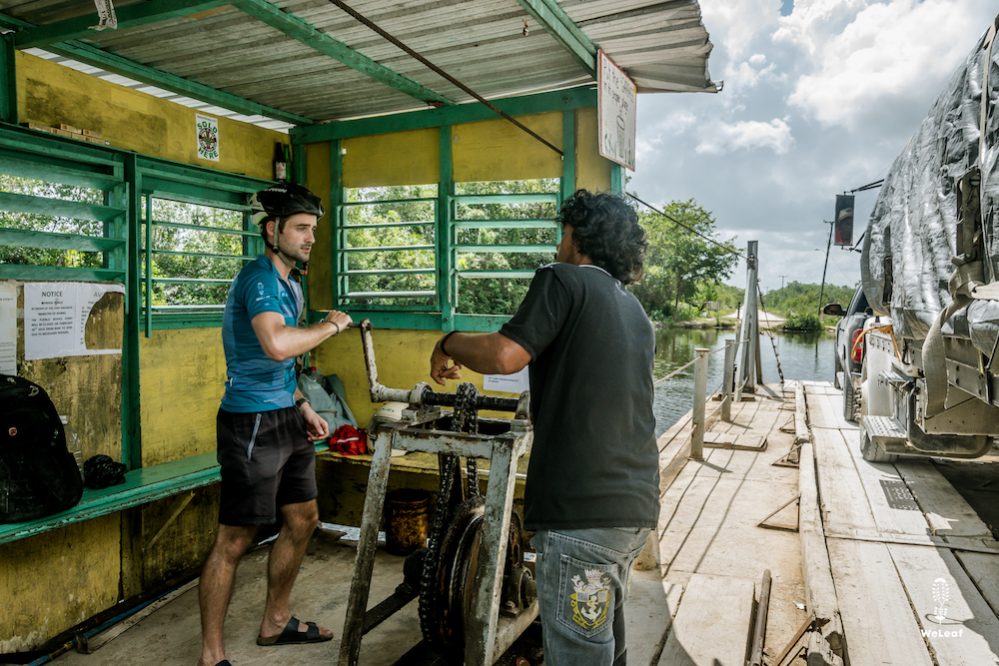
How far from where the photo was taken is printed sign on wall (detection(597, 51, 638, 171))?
4352 millimetres

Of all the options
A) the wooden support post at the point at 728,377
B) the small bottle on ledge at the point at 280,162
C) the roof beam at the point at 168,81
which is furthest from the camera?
the wooden support post at the point at 728,377

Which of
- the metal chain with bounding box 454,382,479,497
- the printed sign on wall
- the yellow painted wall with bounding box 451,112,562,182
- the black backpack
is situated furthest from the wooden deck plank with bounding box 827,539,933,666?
the black backpack

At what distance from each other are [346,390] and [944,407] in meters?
4.62

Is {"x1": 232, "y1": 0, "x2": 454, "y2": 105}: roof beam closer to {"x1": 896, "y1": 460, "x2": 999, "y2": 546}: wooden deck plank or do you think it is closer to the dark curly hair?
the dark curly hair

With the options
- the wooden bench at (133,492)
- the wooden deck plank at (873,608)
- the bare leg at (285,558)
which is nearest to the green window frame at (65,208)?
the wooden bench at (133,492)

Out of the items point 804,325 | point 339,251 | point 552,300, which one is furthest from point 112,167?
point 804,325

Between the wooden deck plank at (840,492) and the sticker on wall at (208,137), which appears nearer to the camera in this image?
the sticker on wall at (208,137)

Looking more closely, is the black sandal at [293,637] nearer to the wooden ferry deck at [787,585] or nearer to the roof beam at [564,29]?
the wooden ferry deck at [787,585]

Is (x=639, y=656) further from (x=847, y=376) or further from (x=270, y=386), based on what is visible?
(x=847, y=376)

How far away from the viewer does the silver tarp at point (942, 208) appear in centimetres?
321

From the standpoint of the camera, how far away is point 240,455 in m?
3.19

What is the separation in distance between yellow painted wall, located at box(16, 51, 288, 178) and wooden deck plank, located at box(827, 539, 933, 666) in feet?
17.2

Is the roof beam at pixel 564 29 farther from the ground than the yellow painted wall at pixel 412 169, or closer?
farther from the ground

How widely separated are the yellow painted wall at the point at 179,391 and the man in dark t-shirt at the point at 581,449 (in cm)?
344
